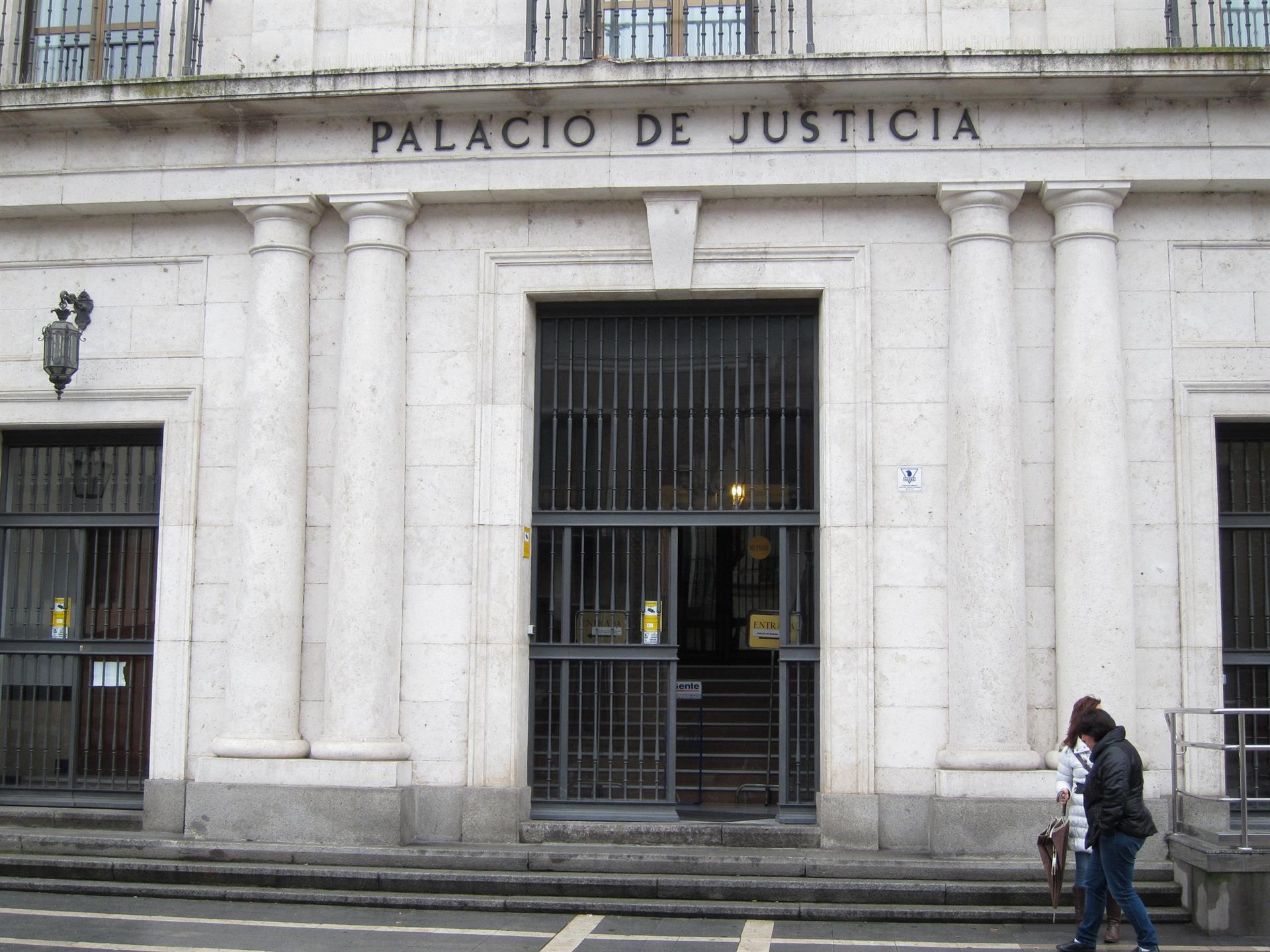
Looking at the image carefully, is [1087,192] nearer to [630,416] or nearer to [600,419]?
[630,416]

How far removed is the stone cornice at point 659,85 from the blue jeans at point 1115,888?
6567 millimetres

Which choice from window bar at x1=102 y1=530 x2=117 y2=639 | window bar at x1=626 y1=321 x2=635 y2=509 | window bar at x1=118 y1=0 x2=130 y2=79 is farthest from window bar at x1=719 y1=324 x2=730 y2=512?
window bar at x1=118 y1=0 x2=130 y2=79

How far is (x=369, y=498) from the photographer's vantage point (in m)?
12.0

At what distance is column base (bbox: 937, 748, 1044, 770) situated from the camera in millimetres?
11219

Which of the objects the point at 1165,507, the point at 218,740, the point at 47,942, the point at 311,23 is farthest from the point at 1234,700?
the point at 311,23

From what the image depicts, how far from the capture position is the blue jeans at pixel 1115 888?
8.41 metres

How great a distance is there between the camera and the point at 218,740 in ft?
39.4

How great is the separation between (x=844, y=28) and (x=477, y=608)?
21.1ft

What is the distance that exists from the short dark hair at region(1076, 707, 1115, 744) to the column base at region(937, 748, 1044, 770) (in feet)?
8.08

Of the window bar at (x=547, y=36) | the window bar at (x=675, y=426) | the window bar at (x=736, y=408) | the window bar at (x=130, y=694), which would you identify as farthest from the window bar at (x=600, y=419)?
the window bar at (x=130, y=694)

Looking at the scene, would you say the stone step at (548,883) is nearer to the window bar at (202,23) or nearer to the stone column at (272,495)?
the stone column at (272,495)

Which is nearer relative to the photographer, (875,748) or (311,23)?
(875,748)

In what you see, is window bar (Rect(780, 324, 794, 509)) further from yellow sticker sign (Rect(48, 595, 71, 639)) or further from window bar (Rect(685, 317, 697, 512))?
yellow sticker sign (Rect(48, 595, 71, 639))

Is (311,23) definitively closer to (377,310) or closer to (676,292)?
(377,310)
